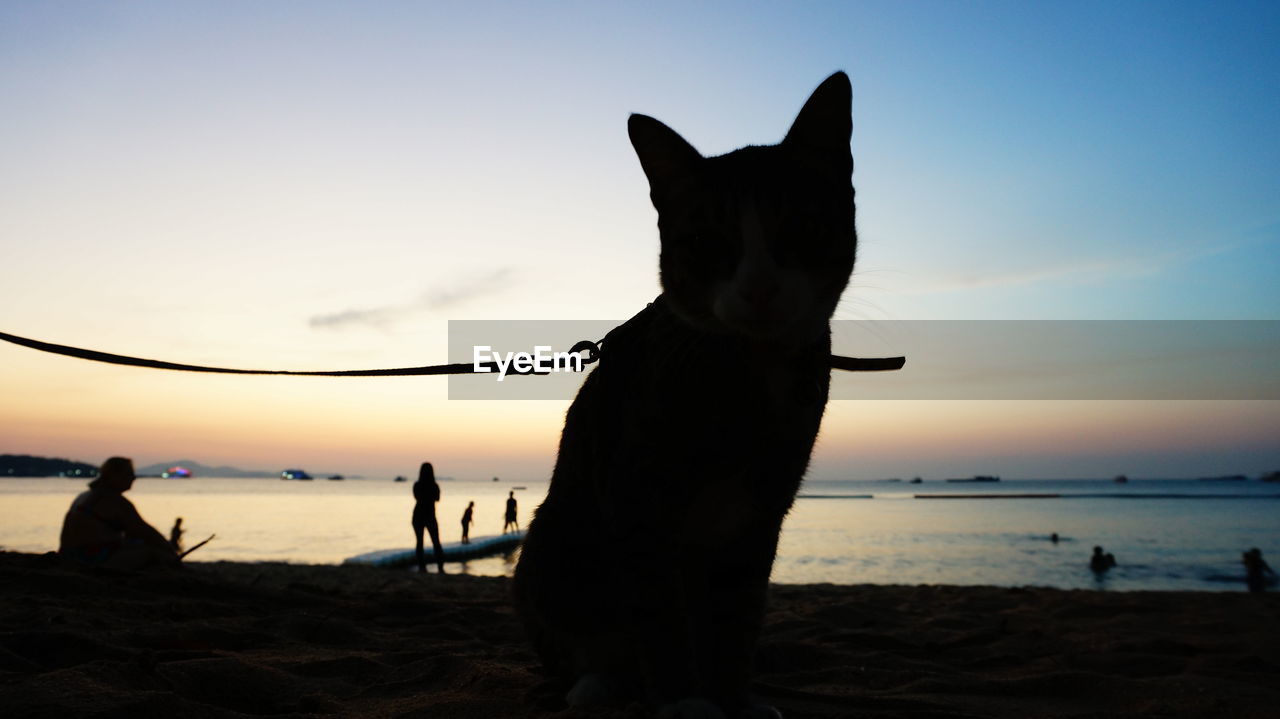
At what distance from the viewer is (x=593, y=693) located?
2094mm

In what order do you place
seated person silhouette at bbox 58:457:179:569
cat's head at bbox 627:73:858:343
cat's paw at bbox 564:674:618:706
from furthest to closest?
seated person silhouette at bbox 58:457:179:569
cat's paw at bbox 564:674:618:706
cat's head at bbox 627:73:858:343

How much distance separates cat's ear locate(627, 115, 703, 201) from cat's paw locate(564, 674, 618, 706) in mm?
1556

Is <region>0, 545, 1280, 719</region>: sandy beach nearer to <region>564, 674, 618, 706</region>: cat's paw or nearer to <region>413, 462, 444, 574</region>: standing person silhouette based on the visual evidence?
<region>564, 674, 618, 706</region>: cat's paw

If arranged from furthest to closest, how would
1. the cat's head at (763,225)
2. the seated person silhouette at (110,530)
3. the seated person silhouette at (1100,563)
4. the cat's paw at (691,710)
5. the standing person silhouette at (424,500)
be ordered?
the seated person silhouette at (1100,563) < the standing person silhouette at (424,500) < the seated person silhouette at (110,530) < the cat's paw at (691,710) < the cat's head at (763,225)

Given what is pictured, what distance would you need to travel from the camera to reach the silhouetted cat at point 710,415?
5.75 feet

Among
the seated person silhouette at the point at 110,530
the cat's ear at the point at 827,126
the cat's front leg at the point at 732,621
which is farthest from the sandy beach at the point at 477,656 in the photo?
the cat's ear at the point at 827,126

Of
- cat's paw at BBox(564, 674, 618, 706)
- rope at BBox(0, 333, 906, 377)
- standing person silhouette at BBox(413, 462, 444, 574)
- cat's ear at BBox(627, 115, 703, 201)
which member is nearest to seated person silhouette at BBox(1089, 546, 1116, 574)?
standing person silhouette at BBox(413, 462, 444, 574)

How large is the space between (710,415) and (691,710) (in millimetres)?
807

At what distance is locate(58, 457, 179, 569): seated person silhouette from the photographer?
5.50 m

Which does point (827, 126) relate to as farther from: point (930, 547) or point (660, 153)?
point (930, 547)

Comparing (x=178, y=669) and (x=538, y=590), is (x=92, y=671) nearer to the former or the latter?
(x=178, y=669)

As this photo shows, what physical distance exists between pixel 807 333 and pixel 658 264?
1.72ft

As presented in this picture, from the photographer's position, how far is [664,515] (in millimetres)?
1789

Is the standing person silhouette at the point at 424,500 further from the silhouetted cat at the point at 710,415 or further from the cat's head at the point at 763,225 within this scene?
the cat's head at the point at 763,225
